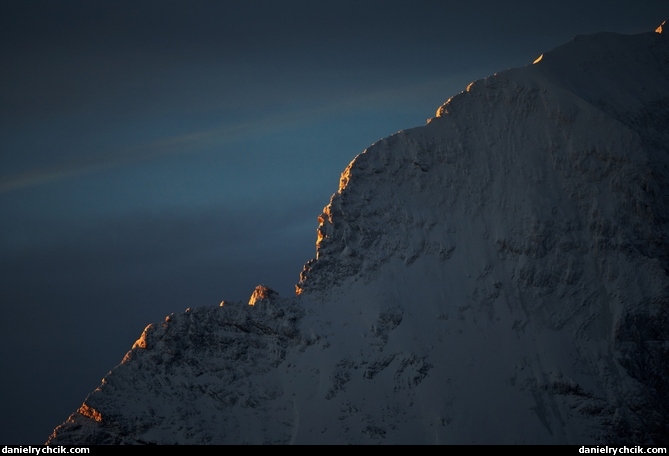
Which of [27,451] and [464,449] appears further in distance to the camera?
[464,449]

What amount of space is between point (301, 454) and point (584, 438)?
52198 mm

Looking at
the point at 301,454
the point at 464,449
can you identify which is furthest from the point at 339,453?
the point at 464,449

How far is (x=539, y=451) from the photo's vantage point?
652ft

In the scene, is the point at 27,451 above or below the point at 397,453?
above

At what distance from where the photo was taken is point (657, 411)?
199250 millimetres

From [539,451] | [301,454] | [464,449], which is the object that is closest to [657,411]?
[539,451]

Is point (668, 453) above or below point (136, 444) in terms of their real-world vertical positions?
below

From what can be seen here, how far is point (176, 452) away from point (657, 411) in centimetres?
8861

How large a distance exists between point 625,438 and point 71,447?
10064cm

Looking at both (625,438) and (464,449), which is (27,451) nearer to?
(464,449)

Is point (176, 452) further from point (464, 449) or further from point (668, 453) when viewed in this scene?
point (668, 453)

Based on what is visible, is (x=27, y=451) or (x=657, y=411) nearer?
(x=27, y=451)

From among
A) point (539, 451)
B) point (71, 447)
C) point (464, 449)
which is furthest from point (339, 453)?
point (71, 447)

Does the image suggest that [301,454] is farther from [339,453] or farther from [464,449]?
[464,449]
